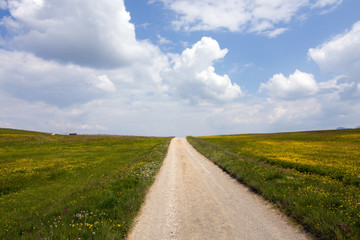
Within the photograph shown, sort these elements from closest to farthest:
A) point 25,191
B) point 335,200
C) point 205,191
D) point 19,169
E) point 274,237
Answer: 1. point 274,237
2. point 335,200
3. point 205,191
4. point 25,191
5. point 19,169

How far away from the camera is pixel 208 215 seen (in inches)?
337

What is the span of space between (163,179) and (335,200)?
10.8 m

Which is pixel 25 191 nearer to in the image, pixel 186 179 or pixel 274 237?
pixel 186 179

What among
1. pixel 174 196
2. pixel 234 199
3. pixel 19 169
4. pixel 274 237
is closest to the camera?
pixel 274 237

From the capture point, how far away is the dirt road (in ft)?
22.9

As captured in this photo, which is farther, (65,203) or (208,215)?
(65,203)

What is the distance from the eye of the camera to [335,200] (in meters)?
8.29

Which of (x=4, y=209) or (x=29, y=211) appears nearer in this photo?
(x=29, y=211)

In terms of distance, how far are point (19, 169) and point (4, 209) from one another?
12559mm

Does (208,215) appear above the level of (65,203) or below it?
above

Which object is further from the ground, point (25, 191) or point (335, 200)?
point (335, 200)

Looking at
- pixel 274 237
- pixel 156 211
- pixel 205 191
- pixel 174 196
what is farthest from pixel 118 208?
pixel 274 237

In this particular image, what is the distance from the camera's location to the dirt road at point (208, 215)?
22.9ft

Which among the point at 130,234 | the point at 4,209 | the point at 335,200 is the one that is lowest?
the point at 4,209
